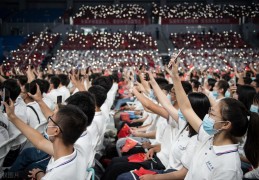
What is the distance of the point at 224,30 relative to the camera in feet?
80.9

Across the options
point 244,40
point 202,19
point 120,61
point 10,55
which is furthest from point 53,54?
point 244,40

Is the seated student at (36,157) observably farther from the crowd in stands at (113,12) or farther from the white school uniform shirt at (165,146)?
the crowd in stands at (113,12)

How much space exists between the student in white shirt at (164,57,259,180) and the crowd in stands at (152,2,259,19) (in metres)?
23.6

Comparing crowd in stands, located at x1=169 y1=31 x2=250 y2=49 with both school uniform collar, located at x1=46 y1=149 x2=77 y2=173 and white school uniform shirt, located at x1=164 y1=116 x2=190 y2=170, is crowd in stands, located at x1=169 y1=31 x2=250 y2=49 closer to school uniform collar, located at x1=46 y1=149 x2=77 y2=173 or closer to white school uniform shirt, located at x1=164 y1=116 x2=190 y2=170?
white school uniform shirt, located at x1=164 y1=116 x2=190 y2=170

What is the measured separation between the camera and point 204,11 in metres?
26.3

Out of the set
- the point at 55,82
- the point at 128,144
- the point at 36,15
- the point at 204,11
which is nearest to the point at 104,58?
the point at 36,15

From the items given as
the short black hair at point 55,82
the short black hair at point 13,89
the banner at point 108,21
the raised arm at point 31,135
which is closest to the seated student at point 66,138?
the raised arm at point 31,135

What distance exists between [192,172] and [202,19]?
2358cm

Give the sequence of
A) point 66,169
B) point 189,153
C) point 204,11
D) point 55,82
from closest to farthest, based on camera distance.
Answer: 1. point 66,169
2. point 189,153
3. point 55,82
4. point 204,11

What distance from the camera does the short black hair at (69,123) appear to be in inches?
86.3

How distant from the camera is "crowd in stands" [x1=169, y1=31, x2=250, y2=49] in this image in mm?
22234

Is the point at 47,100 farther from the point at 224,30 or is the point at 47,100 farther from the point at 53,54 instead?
the point at 224,30

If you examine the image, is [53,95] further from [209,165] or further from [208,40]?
[208,40]

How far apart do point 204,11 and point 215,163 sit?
2544 centimetres
